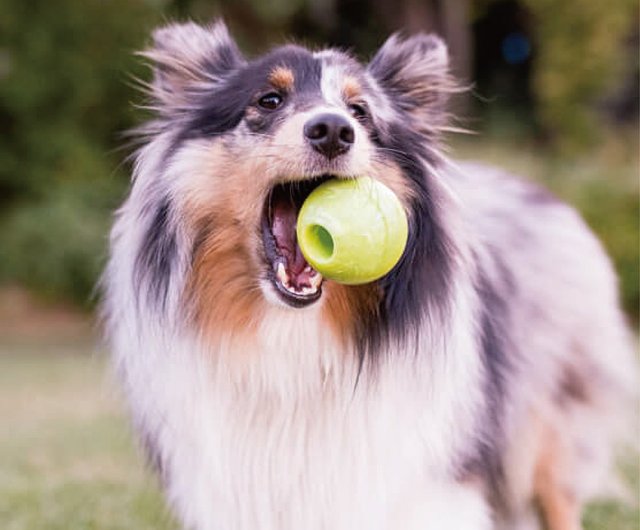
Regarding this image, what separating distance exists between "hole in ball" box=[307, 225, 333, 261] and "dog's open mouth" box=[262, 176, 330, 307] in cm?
17

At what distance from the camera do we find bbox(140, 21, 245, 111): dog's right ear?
382cm

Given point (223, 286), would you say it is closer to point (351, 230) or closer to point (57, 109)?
point (351, 230)

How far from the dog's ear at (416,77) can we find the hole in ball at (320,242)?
2.59 ft

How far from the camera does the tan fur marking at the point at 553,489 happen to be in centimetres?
436

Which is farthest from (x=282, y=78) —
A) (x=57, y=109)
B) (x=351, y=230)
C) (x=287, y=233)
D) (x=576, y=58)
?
(x=576, y=58)

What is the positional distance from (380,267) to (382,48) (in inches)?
42.6

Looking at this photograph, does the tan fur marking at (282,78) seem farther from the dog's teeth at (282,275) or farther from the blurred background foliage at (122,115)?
the blurred background foliage at (122,115)

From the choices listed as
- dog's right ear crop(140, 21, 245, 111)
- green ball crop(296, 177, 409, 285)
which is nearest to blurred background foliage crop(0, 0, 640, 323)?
dog's right ear crop(140, 21, 245, 111)

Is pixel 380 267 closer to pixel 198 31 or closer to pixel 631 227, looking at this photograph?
pixel 198 31

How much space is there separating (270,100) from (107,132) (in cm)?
1146

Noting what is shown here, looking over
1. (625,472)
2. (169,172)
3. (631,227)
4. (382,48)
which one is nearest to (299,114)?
(169,172)

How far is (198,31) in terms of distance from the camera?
3.88 metres

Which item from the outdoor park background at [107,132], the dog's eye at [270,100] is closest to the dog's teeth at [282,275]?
the dog's eye at [270,100]

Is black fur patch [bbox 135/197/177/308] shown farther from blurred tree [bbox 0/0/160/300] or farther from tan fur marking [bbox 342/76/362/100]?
blurred tree [bbox 0/0/160/300]
